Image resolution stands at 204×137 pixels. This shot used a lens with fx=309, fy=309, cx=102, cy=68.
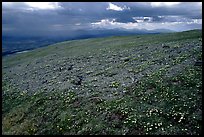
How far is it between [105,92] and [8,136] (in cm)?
1392

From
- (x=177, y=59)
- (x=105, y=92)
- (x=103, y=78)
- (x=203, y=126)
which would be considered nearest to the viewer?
(x=203, y=126)

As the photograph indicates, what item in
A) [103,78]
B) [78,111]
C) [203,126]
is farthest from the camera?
[103,78]

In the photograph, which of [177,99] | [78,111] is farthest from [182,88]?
[78,111]

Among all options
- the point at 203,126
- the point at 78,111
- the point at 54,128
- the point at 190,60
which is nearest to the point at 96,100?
the point at 78,111

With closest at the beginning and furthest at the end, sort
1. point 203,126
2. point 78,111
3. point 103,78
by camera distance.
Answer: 1. point 203,126
2. point 78,111
3. point 103,78

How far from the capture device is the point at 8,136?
35.4 meters

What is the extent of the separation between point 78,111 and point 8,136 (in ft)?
28.0

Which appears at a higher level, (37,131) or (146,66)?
(146,66)

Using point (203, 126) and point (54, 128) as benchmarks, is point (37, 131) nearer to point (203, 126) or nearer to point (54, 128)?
point (54, 128)

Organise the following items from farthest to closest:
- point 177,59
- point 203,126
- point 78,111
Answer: point 177,59 < point 78,111 < point 203,126

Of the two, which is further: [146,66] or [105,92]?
[146,66]

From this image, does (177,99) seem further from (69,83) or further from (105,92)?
(69,83)

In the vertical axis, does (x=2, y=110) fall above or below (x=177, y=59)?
below

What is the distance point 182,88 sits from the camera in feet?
127
